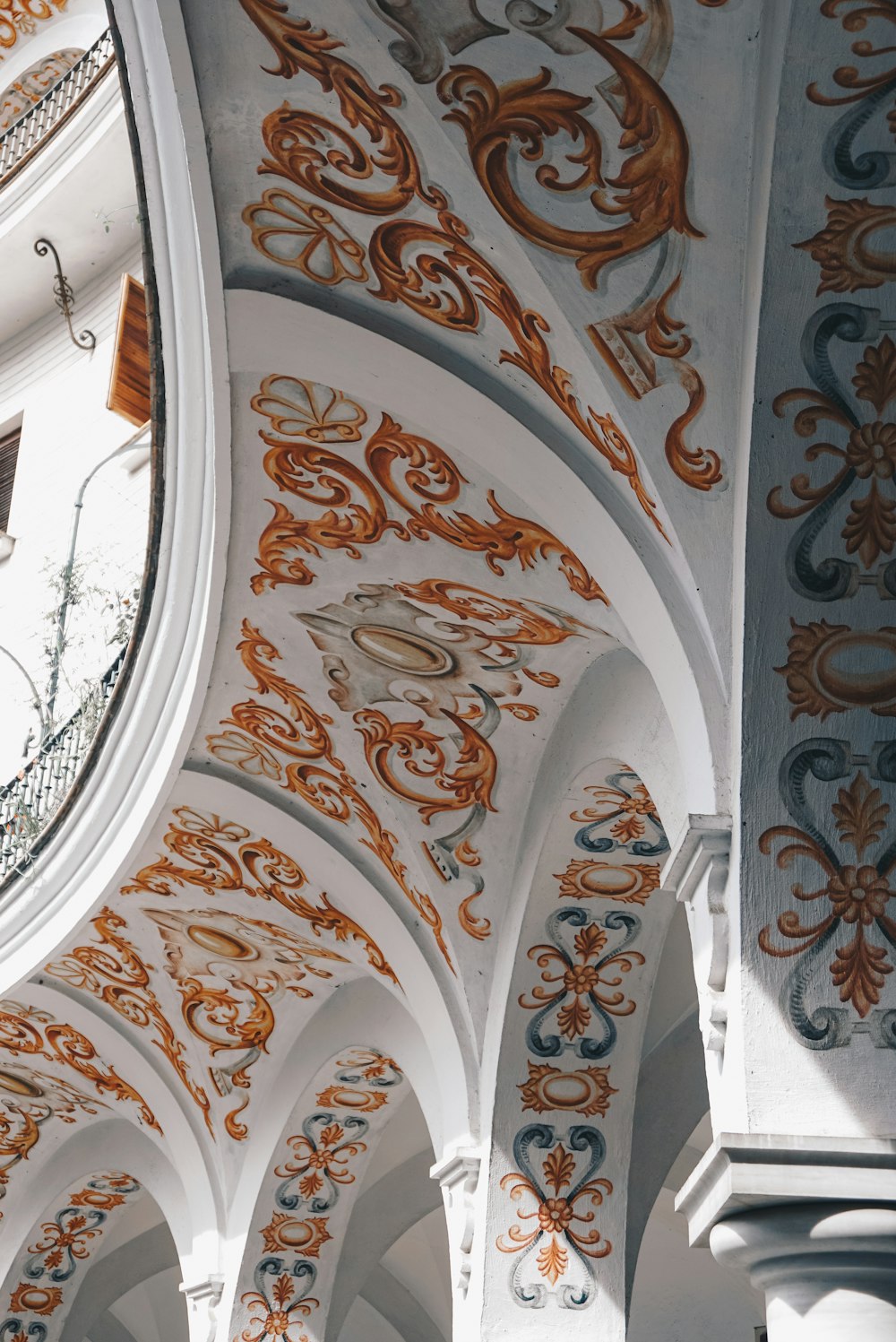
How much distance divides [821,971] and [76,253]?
9806 mm

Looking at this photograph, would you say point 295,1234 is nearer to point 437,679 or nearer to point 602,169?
Result: point 437,679

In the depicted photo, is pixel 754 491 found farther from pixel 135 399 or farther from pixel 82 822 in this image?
pixel 135 399

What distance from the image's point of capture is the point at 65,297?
11.2 m

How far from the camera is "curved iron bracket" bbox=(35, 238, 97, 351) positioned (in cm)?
1096

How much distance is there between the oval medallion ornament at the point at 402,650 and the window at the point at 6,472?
6665 millimetres

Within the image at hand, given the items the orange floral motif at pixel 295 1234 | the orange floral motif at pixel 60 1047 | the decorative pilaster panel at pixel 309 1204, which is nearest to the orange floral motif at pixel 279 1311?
the decorative pilaster panel at pixel 309 1204

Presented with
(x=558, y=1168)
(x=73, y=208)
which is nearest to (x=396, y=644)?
(x=558, y=1168)

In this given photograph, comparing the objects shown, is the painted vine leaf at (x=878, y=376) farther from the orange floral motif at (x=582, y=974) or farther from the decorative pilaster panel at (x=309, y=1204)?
the decorative pilaster panel at (x=309, y=1204)

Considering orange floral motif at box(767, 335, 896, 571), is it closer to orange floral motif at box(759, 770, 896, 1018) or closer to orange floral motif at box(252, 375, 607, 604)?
orange floral motif at box(759, 770, 896, 1018)

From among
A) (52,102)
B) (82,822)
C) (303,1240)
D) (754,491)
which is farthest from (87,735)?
(52,102)

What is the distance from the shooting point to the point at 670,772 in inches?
175

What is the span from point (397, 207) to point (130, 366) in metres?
6.21

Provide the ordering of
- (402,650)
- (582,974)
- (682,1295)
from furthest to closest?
(682,1295) → (582,974) → (402,650)

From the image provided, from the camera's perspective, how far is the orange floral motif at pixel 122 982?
286 inches
